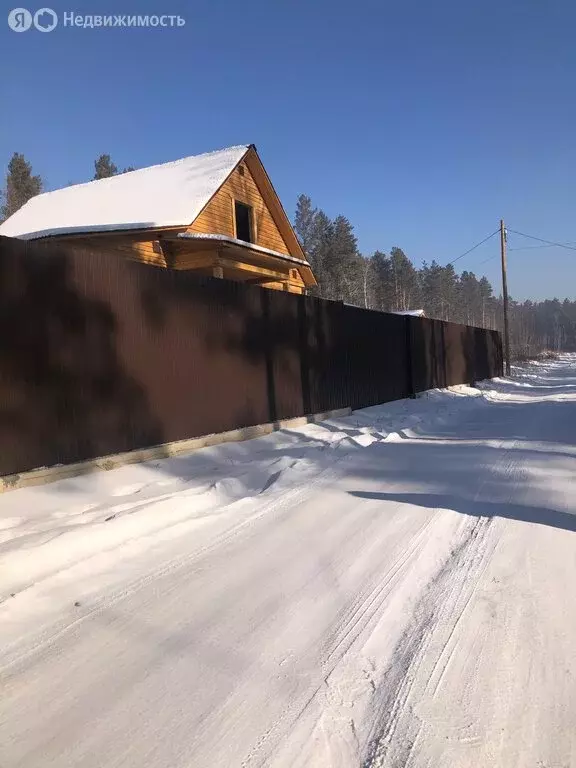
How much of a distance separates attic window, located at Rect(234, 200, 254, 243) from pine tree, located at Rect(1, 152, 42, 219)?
26388 mm

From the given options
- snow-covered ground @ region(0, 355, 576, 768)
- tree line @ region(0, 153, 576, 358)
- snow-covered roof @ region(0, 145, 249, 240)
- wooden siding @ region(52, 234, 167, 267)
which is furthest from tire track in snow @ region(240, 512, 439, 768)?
tree line @ region(0, 153, 576, 358)

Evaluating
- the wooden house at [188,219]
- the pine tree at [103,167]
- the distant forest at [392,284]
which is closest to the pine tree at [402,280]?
the distant forest at [392,284]

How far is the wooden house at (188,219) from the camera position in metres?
15.1

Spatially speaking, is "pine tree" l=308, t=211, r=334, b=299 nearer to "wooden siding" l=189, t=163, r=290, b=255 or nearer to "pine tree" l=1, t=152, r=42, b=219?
"pine tree" l=1, t=152, r=42, b=219

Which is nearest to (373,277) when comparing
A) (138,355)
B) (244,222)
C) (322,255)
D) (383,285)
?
(383,285)

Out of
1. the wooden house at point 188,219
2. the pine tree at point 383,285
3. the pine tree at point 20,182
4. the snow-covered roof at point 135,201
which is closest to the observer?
the wooden house at point 188,219

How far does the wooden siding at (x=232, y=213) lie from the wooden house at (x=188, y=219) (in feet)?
0.10

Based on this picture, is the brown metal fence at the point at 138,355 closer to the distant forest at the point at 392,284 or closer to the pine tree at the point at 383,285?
the distant forest at the point at 392,284

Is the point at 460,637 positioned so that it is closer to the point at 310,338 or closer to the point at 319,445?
the point at 319,445

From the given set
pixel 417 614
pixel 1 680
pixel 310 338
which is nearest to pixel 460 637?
pixel 417 614

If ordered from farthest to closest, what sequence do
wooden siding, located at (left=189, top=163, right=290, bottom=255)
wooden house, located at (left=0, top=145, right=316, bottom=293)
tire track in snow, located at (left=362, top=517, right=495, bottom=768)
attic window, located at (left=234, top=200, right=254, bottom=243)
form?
attic window, located at (left=234, top=200, right=254, bottom=243), wooden siding, located at (left=189, top=163, right=290, bottom=255), wooden house, located at (left=0, top=145, right=316, bottom=293), tire track in snow, located at (left=362, top=517, right=495, bottom=768)

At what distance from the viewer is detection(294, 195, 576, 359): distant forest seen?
167ft

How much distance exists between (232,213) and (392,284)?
58467mm

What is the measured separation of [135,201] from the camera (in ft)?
57.2
